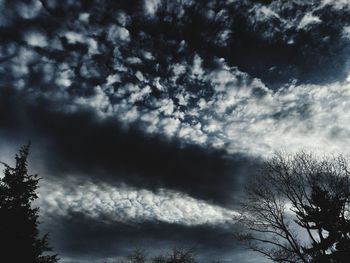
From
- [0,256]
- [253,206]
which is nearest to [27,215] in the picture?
[0,256]

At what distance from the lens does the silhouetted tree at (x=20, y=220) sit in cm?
1677

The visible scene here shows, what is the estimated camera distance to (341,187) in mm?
19688

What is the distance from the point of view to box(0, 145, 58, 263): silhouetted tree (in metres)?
16.8

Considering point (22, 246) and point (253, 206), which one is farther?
point (253, 206)

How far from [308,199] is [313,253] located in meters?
5.42

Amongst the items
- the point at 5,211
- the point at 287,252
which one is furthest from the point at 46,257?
the point at 287,252

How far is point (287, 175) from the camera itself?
21.8m

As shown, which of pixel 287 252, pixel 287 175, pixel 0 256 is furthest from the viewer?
pixel 287 175

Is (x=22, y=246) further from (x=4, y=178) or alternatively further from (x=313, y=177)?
(x=313, y=177)

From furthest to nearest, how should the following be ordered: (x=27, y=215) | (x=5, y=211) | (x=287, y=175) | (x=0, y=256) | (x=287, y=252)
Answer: (x=287, y=175)
(x=287, y=252)
(x=27, y=215)
(x=5, y=211)
(x=0, y=256)

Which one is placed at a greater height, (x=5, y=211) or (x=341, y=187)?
(x=341, y=187)

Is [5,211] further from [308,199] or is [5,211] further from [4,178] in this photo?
[308,199]

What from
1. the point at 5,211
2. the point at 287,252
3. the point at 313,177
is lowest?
the point at 287,252

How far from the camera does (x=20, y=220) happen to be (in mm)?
17734
